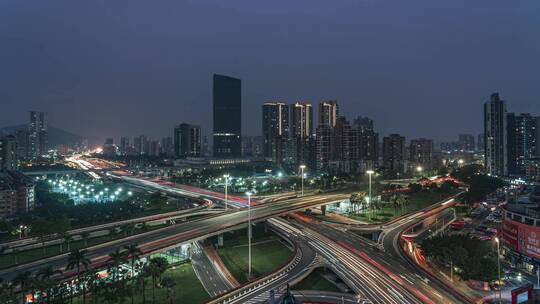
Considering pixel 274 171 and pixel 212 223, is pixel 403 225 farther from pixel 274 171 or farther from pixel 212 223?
pixel 274 171

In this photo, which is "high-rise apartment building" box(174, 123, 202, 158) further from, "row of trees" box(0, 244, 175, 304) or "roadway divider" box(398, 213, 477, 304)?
"row of trees" box(0, 244, 175, 304)

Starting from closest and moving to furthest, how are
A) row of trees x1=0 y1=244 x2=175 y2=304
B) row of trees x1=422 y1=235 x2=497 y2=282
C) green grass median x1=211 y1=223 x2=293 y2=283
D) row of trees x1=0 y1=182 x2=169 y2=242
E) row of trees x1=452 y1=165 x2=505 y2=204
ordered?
1. row of trees x1=0 y1=244 x2=175 y2=304
2. row of trees x1=422 y1=235 x2=497 y2=282
3. green grass median x1=211 y1=223 x2=293 y2=283
4. row of trees x1=0 y1=182 x2=169 y2=242
5. row of trees x1=452 y1=165 x2=505 y2=204

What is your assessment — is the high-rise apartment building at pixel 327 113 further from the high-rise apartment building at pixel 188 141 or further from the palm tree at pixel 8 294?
the palm tree at pixel 8 294

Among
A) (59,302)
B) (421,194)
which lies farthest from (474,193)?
(59,302)

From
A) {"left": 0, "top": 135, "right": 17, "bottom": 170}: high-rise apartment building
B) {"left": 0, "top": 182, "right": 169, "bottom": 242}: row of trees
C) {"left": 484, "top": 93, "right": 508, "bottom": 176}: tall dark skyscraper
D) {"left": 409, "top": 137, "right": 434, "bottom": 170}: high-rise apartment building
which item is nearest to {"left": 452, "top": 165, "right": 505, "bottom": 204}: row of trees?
{"left": 484, "top": 93, "right": 508, "bottom": 176}: tall dark skyscraper

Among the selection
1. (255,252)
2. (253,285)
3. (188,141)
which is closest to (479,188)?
(255,252)

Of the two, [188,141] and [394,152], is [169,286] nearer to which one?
[394,152]

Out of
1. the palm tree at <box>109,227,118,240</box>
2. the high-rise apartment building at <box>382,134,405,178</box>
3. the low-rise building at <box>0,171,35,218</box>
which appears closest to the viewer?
the palm tree at <box>109,227,118,240</box>
